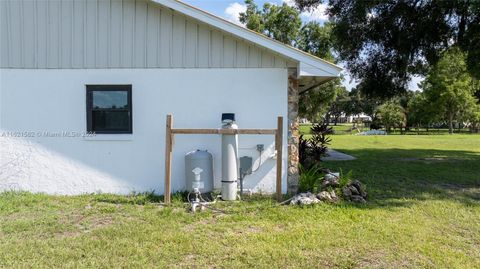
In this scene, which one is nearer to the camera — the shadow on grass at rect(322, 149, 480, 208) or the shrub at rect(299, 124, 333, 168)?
the shadow on grass at rect(322, 149, 480, 208)

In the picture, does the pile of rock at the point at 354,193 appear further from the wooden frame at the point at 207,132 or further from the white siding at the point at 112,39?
the white siding at the point at 112,39

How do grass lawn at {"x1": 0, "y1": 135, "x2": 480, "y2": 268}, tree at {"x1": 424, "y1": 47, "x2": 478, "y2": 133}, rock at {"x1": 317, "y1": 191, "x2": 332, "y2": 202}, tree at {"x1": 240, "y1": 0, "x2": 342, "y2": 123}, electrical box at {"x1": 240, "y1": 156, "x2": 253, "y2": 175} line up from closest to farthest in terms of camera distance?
1. grass lawn at {"x1": 0, "y1": 135, "x2": 480, "y2": 268}
2. rock at {"x1": 317, "y1": 191, "x2": 332, "y2": 202}
3. electrical box at {"x1": 240, "y1": 156, "x2": 253, "y2": 175}
4. tree at {"x1": 240, "y1": 0, "x2": 342, "y2": 123}
5. tree at {"x1": 424, "y1": 47, "x2": 478, "y2": 133}

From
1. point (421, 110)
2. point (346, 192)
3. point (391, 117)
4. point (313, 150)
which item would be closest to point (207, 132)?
point (346, 192)

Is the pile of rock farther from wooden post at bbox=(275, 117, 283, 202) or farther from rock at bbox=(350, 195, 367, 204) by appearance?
wooden post at bbox=(275, 117, 283, 202)

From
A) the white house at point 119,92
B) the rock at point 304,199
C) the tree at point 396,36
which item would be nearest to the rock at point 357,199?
the rock at point 304,199

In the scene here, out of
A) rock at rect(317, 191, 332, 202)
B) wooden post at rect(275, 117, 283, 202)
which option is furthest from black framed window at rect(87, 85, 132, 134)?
rock at rect(317, 191, 332, 202)

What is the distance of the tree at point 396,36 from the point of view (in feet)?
35.9

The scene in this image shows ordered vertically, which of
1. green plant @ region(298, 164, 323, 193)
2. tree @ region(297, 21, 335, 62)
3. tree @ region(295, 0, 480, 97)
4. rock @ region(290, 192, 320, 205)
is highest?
tree @ region(297, 21, 335, 62)

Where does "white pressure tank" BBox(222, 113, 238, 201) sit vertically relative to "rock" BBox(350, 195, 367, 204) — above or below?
above

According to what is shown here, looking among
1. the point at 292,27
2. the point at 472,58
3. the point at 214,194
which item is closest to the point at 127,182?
the point at 214,194

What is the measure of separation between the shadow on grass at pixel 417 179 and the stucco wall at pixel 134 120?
2515 millimetres

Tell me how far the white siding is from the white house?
0.02m

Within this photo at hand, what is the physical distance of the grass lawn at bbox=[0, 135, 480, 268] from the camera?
4219 mm

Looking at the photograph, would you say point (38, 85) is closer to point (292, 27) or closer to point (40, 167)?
point (40, 167)
